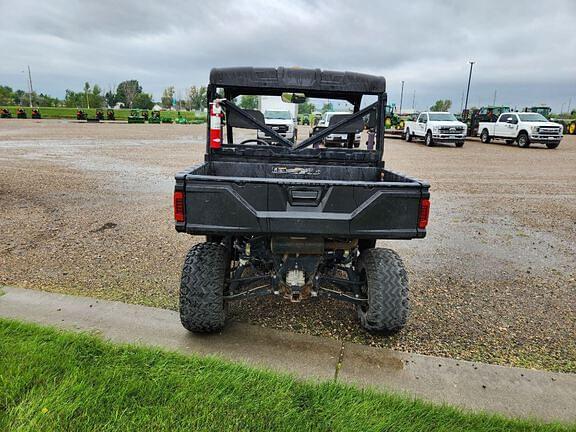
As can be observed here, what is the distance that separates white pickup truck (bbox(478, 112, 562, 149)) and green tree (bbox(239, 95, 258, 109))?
21181 millimetres

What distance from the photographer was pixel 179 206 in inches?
115

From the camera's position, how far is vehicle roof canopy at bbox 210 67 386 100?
3967mm

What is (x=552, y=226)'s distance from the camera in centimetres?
730

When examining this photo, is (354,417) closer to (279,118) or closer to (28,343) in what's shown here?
(28,343)

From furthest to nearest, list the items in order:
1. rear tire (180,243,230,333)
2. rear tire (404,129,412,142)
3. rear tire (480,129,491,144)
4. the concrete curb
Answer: rear tire (404,129,412,142)
rear tire (480,129,491,144)
rear tire (180,243,230,333)
the concrete curb

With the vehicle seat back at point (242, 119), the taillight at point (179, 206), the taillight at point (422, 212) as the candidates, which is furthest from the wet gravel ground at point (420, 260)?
the vehicle seat back at point (242, 119)

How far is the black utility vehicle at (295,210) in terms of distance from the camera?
293 centimetres

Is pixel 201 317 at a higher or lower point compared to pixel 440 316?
higher

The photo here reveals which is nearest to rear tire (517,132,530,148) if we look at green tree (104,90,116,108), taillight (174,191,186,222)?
taillight (174,191,186,222)

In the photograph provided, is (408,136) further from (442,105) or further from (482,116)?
(442,105)

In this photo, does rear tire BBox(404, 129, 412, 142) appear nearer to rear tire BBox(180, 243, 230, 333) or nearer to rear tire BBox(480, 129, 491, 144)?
rear tire BBox(480, 129, 491, 144)

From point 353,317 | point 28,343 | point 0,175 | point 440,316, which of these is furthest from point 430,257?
point 0,175

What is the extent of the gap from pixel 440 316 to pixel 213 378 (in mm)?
2206

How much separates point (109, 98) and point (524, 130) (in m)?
124
